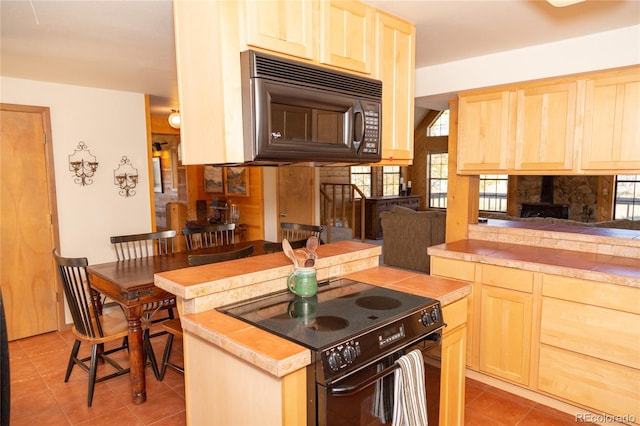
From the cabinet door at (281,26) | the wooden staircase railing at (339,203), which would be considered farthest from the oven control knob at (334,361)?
the wooden staircase railing at (339,203)

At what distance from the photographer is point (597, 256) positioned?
9.09ft

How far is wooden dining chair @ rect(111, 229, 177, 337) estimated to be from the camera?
295 cm

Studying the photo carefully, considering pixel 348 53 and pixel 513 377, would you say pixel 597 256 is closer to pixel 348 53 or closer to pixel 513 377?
pixel 513 377

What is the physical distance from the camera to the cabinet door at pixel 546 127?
108 inches

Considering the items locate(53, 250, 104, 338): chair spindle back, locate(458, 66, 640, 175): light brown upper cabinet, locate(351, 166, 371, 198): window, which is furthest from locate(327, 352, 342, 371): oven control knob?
locate(351, 166, 371, 198): window

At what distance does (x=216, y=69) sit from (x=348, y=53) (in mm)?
709

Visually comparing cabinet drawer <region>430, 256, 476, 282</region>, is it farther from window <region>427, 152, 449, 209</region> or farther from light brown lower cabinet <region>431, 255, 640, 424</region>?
window <region>427, 152, 449, 209</region>

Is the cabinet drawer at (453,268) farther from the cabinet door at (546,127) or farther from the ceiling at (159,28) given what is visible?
the ceiling at (159,28)

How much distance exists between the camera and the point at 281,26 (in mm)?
1714

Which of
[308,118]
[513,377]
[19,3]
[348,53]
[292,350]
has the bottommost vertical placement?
[513,377]

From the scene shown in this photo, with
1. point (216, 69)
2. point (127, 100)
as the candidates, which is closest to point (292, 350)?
point (216, 69)

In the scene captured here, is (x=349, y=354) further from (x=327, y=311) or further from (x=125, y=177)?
(x=125, y=177)

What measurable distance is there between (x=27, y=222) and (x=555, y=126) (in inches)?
176

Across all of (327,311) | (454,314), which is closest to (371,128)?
(327,311)
